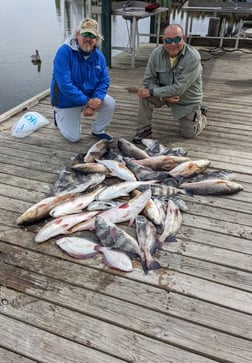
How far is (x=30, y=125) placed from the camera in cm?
415

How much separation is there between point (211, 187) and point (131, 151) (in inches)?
37.9

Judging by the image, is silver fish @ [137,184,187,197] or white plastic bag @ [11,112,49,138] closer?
silver fish @ [137,184,187,197]

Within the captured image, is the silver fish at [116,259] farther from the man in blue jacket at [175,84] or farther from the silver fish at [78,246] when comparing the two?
the man in blue jacket at [175,84]

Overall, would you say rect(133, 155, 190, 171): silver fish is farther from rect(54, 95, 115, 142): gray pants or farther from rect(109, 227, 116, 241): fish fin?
rect(109, 227, 116, 241): fish fin

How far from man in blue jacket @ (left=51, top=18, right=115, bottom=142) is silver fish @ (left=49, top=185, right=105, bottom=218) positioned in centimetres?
126

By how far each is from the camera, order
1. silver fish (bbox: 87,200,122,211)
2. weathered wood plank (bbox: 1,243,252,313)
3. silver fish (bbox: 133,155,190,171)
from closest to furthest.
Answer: weathered wood plank (bbox: 1,243,252,313), silver fish (bbox: 87,200,122,211), silver fish (bbox: 133,155,190,171)

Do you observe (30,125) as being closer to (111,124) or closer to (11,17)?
(111,124)

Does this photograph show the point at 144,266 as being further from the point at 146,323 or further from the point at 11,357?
the point at 11,357

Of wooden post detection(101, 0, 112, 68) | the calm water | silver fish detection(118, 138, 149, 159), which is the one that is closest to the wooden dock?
silver fish detection(118, 138, 149, 159)

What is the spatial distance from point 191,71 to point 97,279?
97.4 inches

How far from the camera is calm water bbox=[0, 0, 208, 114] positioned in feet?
38.3

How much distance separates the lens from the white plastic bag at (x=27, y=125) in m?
4.05

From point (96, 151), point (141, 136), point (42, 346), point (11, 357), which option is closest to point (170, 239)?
point (42, 346)

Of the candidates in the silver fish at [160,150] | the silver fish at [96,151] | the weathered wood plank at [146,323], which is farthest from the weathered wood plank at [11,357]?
the silver fish at [160,150]
